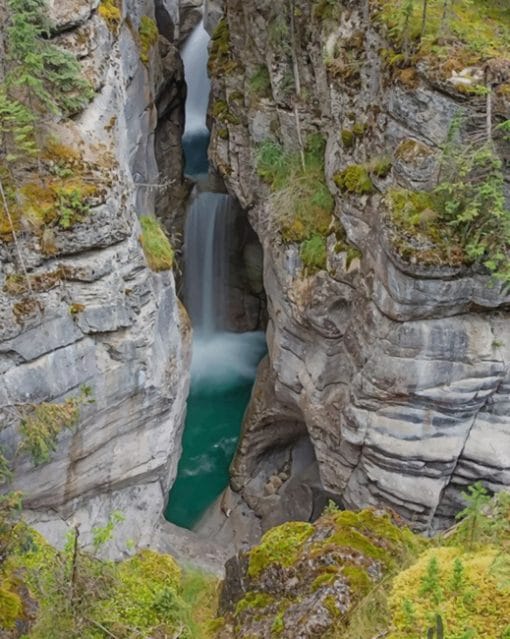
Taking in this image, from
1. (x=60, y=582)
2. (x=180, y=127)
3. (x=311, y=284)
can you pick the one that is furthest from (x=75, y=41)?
(x=180, y=127)

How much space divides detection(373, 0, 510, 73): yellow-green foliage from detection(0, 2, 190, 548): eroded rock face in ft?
17.1

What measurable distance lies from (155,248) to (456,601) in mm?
8705

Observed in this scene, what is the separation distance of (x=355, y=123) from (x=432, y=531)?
8540 millimetres

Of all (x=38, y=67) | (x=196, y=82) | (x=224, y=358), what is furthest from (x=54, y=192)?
(x=196, y=82)

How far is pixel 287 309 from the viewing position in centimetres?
1477

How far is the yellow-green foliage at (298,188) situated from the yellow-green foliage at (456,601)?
951cm

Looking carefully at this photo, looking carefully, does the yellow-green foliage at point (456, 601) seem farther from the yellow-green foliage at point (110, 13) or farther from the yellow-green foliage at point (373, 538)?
the yellow-green foliage at point (110, 13)

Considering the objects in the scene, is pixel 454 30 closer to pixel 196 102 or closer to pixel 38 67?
pixel 38 67

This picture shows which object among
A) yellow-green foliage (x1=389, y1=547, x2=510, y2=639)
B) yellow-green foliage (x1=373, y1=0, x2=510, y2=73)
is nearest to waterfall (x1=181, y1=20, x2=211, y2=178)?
yellow-green foliage (x1=373, y1=0, x2=510, y2=73)

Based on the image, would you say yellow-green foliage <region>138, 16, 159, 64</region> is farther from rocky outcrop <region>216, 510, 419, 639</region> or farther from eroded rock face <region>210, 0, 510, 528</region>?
rocky outcrop <region>216, 510, 419, 639</region>

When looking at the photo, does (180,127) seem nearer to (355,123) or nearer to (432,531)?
(355,123)

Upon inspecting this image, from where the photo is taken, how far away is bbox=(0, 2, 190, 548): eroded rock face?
32.9ft

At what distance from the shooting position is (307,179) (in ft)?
48.4

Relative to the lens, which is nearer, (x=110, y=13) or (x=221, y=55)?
(x=110, y=13)
